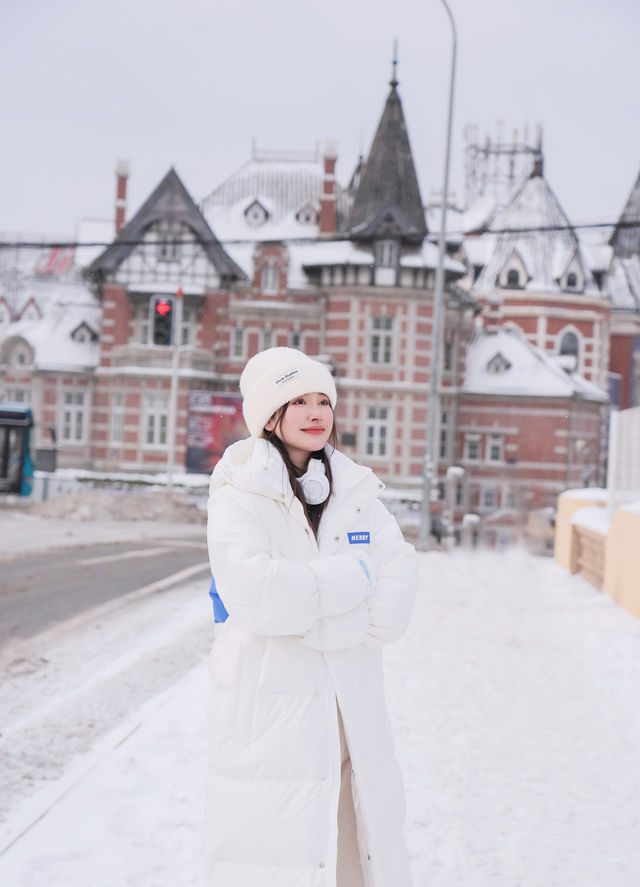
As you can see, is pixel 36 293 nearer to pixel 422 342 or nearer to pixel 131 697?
pixel 422 342

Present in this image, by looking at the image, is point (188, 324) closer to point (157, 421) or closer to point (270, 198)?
point (157, 421)

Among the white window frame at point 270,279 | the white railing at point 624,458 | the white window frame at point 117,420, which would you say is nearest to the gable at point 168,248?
the white window frame at point 270,279

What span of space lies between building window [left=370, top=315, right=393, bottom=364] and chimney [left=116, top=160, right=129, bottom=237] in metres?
9.65

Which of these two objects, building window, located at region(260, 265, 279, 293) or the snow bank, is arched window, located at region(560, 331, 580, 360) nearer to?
building window, located at region(260, 265, 279, 293)

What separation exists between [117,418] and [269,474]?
29.8 meters

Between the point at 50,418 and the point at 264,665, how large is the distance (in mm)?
31746

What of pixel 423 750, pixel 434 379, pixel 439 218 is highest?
pixel 439 218

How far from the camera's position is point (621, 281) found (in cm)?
4438

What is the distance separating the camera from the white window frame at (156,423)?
30922 mm

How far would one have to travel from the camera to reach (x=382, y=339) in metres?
31.3

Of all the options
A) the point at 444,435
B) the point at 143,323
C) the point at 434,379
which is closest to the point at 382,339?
the point at 444,435

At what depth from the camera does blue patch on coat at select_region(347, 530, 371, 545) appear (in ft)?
7.81

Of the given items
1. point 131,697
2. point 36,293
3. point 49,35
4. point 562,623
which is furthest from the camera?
point 36,293

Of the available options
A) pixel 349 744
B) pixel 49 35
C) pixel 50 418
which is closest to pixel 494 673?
pixel 349 744
